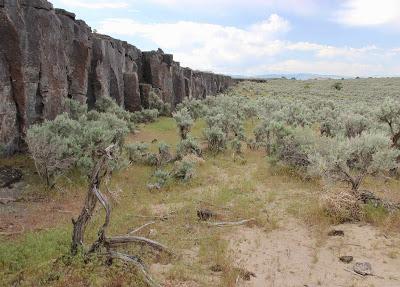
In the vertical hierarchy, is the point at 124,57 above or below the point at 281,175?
above

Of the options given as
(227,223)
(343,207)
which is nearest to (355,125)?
(343,207)

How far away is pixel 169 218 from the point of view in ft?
43.1

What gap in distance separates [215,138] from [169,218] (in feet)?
35.3

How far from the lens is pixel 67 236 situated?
11078 mm

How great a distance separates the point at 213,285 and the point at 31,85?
12.8 metres

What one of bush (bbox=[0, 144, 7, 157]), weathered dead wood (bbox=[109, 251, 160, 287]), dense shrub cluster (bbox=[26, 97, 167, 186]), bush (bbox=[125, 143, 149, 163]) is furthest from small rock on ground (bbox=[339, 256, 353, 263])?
bush (bbox=[0, 144, 7, 157])

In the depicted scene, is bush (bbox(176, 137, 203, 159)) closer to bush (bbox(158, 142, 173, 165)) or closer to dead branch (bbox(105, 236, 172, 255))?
bush (bbox(158, 142, 173, 165))

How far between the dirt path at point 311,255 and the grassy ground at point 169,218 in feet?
1.47

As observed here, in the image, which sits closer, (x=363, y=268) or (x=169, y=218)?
(x=363, y=268)

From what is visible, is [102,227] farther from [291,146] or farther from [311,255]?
[291,146]

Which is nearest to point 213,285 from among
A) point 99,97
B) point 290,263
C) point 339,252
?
point 290,263

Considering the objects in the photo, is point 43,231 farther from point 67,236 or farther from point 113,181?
point 113,181

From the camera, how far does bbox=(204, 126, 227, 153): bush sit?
75.9ft

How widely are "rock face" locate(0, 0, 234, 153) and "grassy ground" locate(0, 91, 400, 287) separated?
2.25 m
